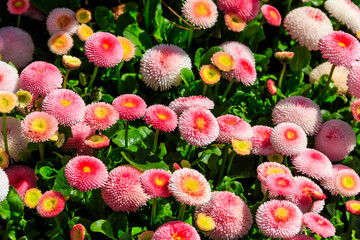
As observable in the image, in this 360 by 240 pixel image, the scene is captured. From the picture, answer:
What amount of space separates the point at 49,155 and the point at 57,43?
0.67 m

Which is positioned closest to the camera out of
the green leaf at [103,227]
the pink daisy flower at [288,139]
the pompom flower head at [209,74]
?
the green leaf at [103,227]

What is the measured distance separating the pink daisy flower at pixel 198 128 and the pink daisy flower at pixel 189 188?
0.73 ft

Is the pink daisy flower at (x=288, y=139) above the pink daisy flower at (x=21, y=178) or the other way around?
above

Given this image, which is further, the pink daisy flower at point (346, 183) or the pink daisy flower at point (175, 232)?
the pink daisy flower at point (346, 183)

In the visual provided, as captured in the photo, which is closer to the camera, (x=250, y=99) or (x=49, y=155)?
(x=49, y=155)

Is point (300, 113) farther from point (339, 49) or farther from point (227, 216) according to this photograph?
point (227, 216)

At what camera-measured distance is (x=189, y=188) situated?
5.90 ft

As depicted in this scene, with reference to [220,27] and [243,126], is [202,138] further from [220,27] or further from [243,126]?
[220,27]

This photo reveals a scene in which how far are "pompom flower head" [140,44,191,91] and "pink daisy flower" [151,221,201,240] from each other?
0.99m

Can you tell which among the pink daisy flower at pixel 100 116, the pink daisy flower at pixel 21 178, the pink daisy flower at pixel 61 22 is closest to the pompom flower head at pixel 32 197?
the pink daisy flower at pixel 21 178

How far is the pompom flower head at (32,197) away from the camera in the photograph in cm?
198

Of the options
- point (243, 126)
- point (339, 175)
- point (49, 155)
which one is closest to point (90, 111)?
point (49, 155)

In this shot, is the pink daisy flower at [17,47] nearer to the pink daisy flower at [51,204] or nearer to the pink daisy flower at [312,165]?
the pink daisy flower at [51,204]

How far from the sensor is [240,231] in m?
2.01
